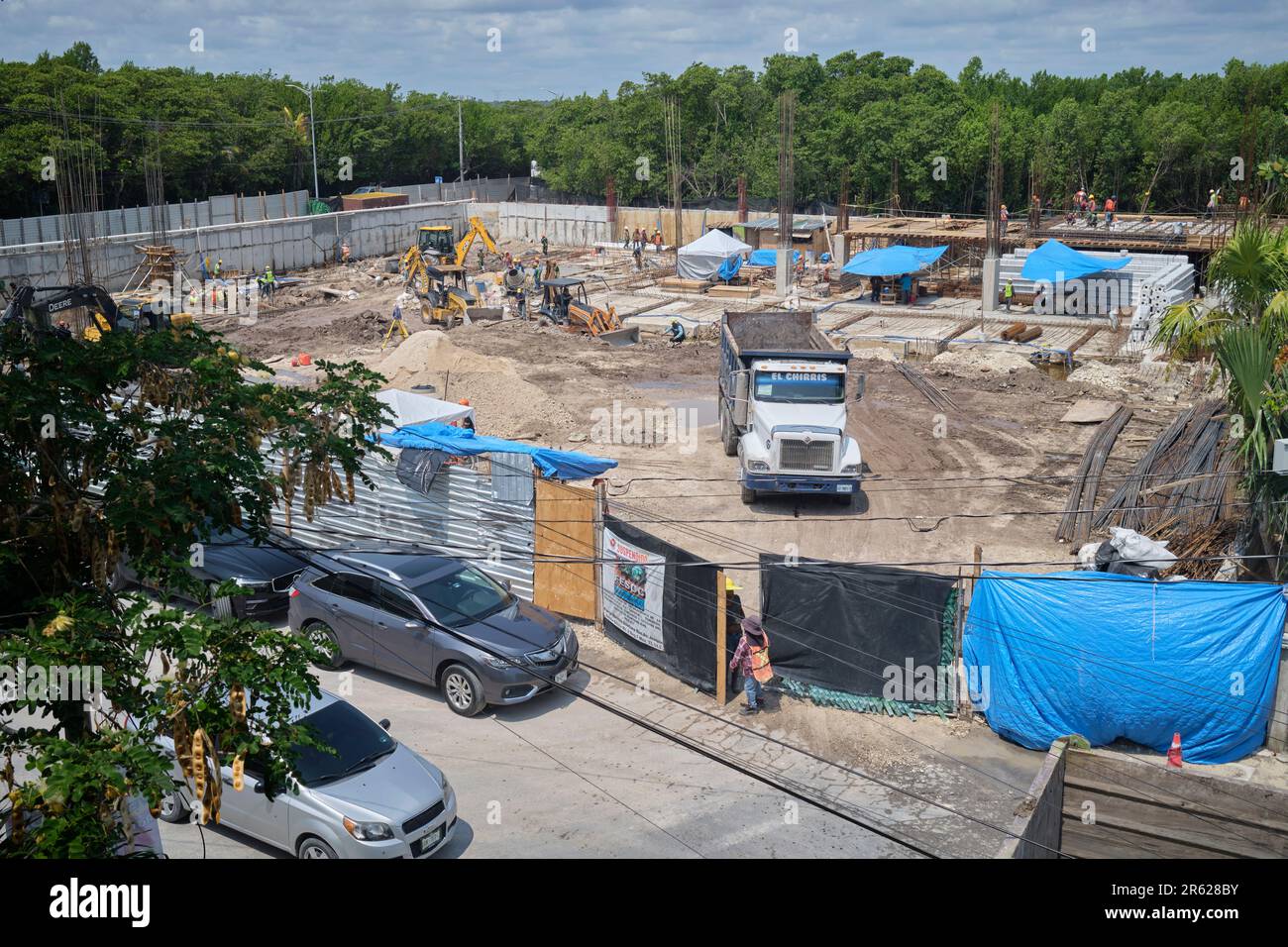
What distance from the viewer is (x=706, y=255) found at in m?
45.6

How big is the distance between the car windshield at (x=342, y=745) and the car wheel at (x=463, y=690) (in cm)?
217

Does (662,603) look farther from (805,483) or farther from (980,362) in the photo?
(980,362)

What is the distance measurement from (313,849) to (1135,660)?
27.5ft

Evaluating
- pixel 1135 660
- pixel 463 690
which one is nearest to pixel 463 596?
pixel 463 690

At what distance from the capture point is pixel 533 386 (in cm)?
2736

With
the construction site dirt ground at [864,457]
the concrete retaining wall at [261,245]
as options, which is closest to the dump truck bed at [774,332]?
the construction site dirt ground at [864,457]

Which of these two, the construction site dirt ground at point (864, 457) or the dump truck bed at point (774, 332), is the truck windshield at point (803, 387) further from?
the dump truck bed at point (774, 332)

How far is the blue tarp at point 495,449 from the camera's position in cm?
1661

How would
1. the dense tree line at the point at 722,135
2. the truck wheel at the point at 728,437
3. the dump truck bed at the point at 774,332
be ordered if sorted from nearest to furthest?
the truck wheel at the point at 728,437, the dump truck bed at the point at 774,332, the dense tree line at the point at 722,135

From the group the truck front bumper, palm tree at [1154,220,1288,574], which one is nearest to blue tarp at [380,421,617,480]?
the truck front bumper

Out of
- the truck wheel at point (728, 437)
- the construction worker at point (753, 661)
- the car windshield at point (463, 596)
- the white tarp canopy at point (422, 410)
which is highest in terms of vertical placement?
the white tarp canopy at point (422, 410)

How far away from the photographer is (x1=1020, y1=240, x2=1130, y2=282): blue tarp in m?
37.4
